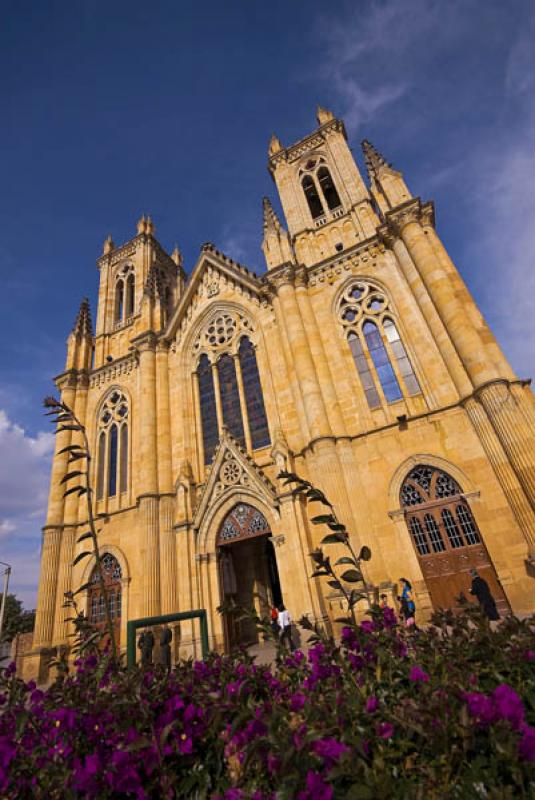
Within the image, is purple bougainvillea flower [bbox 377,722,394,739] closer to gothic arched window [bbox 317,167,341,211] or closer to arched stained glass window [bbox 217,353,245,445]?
arched stained glass window [bbox 217,353,245,445]

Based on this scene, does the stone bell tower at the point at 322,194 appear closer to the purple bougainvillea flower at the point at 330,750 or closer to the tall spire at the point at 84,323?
the tall spire at the point at 84,323

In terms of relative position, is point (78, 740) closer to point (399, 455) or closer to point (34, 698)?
point (34, 698)

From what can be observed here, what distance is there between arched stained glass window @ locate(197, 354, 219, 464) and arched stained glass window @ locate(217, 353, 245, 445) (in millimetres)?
594

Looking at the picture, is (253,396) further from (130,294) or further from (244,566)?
(130,294)

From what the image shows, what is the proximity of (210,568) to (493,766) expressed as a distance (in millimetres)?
14866

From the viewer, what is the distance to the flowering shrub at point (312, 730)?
2062 millimetres

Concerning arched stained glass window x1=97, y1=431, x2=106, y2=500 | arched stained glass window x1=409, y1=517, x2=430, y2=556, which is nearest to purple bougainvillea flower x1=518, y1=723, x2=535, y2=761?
arched stained glass window x1=409, y1=517, x2=430, y2=556

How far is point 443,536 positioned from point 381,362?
6984 mm

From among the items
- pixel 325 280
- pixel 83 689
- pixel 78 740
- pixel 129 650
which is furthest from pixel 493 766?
pixel 325 280

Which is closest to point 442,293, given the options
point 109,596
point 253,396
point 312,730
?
point 253,396

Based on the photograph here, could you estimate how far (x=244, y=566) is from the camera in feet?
57.9

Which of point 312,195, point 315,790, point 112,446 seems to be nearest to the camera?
point 315,790

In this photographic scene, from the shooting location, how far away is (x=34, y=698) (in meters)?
3.82

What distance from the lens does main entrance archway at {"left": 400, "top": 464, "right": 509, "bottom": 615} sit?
12094 millimetres
